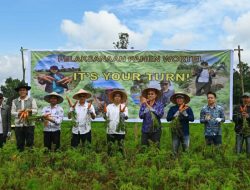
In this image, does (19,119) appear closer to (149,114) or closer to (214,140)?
(149,114)

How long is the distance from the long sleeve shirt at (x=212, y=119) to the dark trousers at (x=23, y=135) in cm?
313

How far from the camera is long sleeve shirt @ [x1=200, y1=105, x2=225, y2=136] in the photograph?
805cm

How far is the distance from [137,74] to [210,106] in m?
4.93

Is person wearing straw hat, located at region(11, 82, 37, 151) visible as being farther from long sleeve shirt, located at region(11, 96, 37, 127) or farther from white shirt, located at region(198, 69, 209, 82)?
white shirt, located at region(198, 69, 209, 82)

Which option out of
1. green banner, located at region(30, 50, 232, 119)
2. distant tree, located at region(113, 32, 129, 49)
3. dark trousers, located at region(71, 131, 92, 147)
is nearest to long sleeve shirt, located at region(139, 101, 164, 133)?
dark trousers, located at region(71, 131, 92, 147)

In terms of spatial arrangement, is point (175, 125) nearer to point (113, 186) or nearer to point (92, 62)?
point (113, 186)

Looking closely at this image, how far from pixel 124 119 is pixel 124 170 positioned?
172 cm

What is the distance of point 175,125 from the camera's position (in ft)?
25.6

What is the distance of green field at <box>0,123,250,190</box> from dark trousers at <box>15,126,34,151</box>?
0.58m

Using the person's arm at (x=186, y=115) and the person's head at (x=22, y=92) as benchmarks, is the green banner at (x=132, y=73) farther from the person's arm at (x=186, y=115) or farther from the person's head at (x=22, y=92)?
the person's arm at (x=186, y=115)

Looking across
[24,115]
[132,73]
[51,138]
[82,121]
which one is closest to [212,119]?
[82,121]

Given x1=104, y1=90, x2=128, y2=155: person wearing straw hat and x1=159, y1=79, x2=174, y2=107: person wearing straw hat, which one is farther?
x1=159, y1=79, x2=174, y2=107: person wearing straw hat

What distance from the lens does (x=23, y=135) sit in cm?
845

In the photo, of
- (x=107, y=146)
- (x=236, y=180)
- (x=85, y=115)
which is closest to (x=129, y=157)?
(x=107, y=146)
